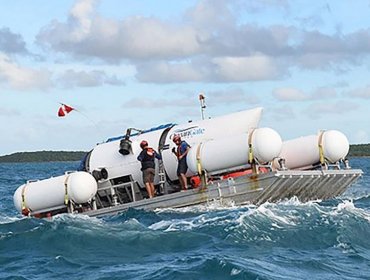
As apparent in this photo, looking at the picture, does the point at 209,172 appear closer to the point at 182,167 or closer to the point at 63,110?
the point at 182,167

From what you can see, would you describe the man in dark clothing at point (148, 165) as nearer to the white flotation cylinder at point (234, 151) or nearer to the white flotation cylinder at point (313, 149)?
the white flotation cylinder at point (234, 151)

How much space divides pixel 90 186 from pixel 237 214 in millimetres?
5365

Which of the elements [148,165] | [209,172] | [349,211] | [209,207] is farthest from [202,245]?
[148,165]

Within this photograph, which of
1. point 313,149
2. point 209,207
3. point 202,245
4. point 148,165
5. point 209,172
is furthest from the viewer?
point 148,165

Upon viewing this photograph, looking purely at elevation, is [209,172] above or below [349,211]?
above

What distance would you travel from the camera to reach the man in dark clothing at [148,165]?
22.3m

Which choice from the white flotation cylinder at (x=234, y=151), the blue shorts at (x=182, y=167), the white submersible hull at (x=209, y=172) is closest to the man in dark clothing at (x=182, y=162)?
the blue shorts at (x=182, y=167)

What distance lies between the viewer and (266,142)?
2025 centimetres

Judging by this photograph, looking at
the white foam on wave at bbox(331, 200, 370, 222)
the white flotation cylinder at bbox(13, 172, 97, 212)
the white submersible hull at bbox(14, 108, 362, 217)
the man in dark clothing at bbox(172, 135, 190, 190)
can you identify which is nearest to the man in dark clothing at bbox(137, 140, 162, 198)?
the white submersible hull at bbox(14, 108, 362, 217)

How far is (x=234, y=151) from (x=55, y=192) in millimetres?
5387

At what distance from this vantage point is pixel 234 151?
20.5 m

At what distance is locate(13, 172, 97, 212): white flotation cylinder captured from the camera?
72.9 feet

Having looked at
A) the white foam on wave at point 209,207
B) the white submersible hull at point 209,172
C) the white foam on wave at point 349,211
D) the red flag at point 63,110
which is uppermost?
the red flag at point 63,110

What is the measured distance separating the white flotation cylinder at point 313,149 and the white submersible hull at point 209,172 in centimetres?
3
